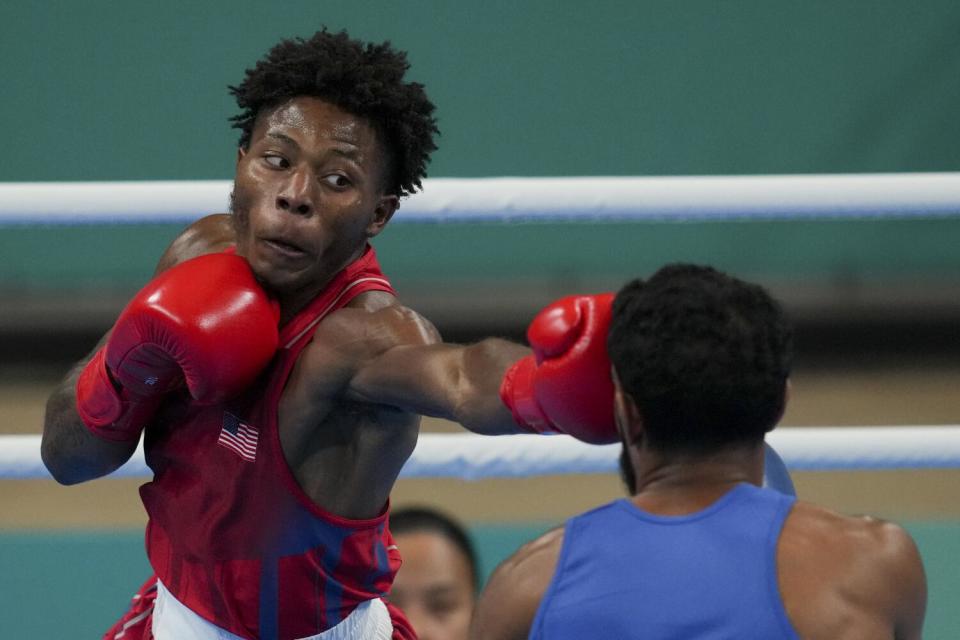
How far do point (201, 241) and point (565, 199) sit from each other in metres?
0.54

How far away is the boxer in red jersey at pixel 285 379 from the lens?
56.2 inches

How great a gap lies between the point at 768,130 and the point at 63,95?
6.90ft

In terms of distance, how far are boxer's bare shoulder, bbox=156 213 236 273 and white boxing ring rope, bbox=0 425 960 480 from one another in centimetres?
34

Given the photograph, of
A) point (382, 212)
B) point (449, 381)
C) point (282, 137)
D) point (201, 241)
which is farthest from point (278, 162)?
point (449, 381)

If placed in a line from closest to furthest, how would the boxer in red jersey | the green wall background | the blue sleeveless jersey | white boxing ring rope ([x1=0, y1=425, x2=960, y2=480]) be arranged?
1. the blue sleeveless jersey
2. the boxer in red jersey
3. white boxing ring rope ([x1=0, y1=425, x2=960, y2=480])
4. the green wall background

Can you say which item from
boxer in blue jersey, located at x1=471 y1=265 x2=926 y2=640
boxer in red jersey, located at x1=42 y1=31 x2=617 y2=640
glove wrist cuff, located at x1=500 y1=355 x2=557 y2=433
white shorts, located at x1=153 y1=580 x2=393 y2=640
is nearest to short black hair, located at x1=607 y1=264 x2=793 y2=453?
boxer in blue jersey, located at x1=471 y1=265 x2=926 y2=640

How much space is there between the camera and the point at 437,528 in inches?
101

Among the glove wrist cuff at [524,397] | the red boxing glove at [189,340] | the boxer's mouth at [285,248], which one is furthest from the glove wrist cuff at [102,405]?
the glove wrist cuff at [524,397]

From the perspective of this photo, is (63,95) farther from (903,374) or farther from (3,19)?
(903,374)

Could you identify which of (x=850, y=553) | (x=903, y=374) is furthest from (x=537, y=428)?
(x=903, y=374)

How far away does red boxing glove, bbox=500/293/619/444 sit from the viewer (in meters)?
1.20

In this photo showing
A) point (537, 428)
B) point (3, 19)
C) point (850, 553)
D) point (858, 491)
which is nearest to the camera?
point (850, 553)

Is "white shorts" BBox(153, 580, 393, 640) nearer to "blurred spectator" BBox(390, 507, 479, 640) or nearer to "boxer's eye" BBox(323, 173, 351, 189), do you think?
"boxer's eye" BBox(323, 173, 351, 189)

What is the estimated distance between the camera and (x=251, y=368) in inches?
56.4
